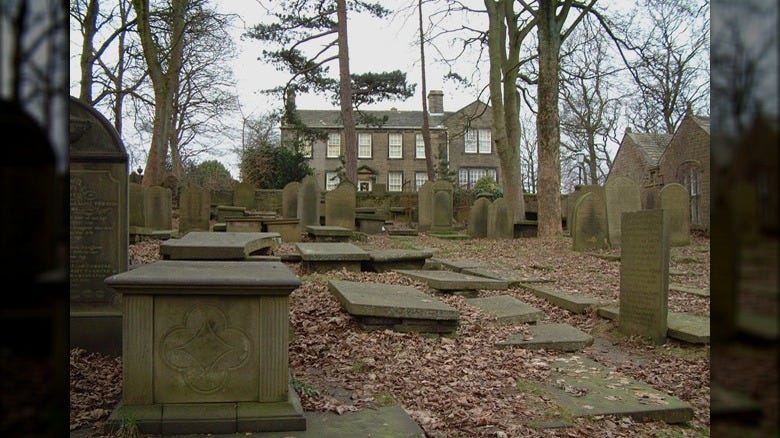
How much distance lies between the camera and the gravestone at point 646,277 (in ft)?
18.7

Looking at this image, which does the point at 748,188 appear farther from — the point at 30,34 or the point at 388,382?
the point at 388,382

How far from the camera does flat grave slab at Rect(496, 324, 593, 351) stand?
5199 mm

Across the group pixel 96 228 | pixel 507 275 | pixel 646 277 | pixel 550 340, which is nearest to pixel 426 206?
pixel 507 275

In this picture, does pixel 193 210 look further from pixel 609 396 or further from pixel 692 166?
pixel 692 166

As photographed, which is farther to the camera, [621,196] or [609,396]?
[621,196]

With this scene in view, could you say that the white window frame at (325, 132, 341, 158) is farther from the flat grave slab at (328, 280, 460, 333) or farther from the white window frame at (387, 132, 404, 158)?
the flat grave slab at (328, 280, 460, 333)

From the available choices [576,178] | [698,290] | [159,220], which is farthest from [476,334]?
[576,178]

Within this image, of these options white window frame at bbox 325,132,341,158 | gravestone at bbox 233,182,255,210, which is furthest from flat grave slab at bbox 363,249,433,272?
white window frame at bbox 325,132,341,158

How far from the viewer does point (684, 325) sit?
226 inches

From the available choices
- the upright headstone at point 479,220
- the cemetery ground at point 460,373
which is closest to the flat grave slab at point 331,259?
the cemetery ground at point 460,373

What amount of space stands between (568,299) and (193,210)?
35.9 ft

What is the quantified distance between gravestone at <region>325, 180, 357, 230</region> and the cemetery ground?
10043 millimetres

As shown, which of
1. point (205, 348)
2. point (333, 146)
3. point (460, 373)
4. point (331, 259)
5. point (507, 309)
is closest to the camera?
point (205, 348)

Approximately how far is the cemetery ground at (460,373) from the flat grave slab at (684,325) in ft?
0.26
